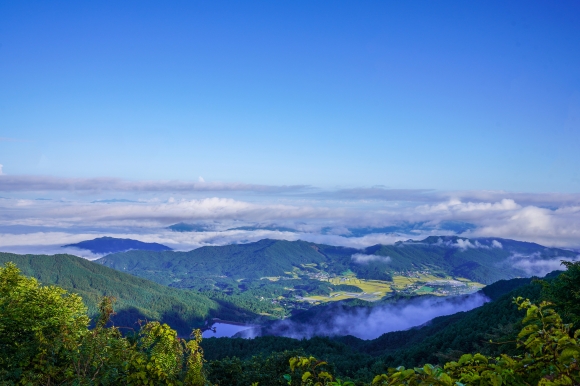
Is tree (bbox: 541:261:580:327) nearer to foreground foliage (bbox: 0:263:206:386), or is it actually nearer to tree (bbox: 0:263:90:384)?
foreground foliage (bbox: 0:263:206:386)

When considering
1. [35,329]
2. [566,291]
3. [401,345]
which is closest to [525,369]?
[35,329]

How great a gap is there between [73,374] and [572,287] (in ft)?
115

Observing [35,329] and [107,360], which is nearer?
[107,360]

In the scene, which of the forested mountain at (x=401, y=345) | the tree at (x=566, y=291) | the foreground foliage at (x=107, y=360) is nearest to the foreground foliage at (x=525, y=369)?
the foreground foliage at (x=107, y=360)

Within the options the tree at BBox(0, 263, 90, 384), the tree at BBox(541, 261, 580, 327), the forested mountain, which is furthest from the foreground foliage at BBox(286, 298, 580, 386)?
the forested mountain

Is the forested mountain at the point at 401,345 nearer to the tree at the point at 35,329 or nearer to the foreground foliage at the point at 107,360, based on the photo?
the tree at the point at 35,329

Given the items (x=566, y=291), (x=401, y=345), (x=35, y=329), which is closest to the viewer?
(x=35, y=329)

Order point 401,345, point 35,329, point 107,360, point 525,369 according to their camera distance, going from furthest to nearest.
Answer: point 401,345 < point 35,329 < point 107,360 < point 525,369

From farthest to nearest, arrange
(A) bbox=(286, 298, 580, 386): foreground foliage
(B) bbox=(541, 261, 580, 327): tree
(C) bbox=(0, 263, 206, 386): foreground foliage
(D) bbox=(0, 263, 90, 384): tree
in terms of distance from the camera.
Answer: (B) bbox=(541, 261, 580, 327): tree
(D) bbox=(0, 263, 90, 384): tree
(C) bbox=(0, 263, 206, 386): foreground foliage
(A) bbox=(286, 298, 580, 386): foreground foliage

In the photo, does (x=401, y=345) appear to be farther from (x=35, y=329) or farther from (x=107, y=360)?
Result: (x=107, y=360)

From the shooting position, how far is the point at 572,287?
30.9m

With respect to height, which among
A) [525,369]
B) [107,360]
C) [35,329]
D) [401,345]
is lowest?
[401,345]

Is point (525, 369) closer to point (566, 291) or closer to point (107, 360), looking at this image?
point (107, 360)

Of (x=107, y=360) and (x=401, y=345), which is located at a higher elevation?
(x=107, y=360)
